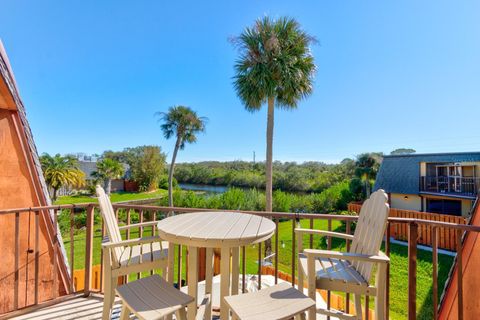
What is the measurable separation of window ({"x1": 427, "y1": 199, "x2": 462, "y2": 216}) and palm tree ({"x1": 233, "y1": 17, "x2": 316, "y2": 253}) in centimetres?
946

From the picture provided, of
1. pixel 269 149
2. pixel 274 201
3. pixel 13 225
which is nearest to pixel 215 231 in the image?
pixel 13 225

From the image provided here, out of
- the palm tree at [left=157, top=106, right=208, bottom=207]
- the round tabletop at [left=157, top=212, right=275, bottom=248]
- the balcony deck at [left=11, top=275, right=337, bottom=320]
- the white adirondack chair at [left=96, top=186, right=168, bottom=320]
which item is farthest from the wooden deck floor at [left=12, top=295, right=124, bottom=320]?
the palm tree at [left=157, top=106, right=208, bottom=207]

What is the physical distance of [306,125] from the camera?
21.1 metres

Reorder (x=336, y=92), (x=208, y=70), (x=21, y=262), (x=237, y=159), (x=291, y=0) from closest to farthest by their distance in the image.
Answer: (x=21, y=262), (x=291, y=0), (x=208, y=70), (x=336, y=92), (x=237, y=159)

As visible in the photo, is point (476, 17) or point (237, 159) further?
point (237, 159)

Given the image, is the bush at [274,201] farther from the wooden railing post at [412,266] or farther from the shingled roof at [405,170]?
the wooden railing post at [412,266]

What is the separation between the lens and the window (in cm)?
1206

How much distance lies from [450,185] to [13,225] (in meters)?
16.0

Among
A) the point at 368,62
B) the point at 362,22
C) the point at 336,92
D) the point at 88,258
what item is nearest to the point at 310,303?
the point at 88,258

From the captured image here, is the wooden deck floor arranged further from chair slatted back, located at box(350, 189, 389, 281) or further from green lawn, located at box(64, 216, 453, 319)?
green lawn, located at box(64, 216, 453, 319)

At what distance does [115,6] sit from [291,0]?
4380 millimetres

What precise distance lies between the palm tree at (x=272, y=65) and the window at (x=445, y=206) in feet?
31.0

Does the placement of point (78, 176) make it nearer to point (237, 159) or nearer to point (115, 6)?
point (115, 6)

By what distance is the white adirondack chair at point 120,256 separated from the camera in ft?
5.62
